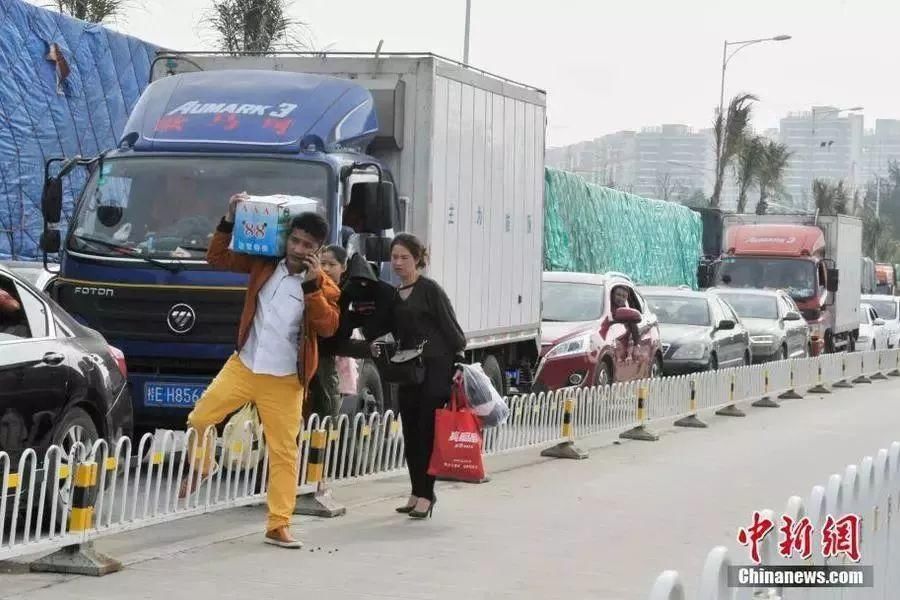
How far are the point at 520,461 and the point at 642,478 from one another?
1.51m

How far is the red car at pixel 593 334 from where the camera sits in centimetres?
1908

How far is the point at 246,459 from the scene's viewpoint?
10.3 metres

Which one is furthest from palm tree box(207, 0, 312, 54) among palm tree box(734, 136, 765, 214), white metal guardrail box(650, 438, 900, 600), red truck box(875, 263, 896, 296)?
red truck box(875, 263, 896, 296)

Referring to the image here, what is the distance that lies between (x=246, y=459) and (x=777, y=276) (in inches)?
1046

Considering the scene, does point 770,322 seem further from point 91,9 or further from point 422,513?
point 422,513

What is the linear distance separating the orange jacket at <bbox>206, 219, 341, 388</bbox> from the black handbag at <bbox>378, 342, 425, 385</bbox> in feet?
3.56

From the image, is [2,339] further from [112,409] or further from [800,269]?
[800,269]

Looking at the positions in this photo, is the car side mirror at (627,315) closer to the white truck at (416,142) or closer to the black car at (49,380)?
the white truck at (416,142)

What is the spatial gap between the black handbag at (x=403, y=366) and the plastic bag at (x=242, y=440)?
2.76 feet

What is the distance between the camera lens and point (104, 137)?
896 inches

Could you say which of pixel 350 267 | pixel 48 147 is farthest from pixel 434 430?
pixel 48 147

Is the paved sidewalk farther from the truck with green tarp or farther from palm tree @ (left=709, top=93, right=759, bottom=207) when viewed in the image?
palm tree @ (left=709, top=93, right=759, bottom=207)

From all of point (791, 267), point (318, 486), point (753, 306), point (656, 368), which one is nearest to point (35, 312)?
point (318, 486)

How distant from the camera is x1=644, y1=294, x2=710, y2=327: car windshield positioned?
2580 centimetres
